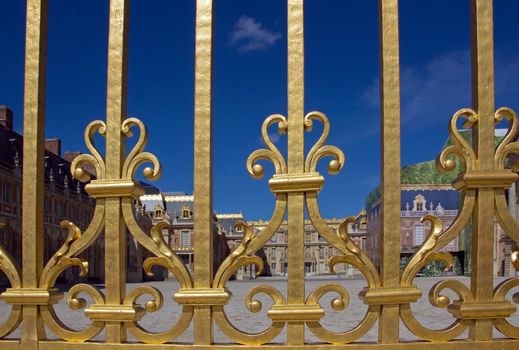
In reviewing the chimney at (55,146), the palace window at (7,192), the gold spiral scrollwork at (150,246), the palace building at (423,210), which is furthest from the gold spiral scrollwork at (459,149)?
the chimney at (55,146)

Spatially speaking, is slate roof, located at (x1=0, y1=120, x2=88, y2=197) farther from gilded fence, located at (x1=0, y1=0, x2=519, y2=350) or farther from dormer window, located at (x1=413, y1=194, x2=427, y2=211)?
dormer window, located at (x1=413, y1=194, x2=427, y2=211)

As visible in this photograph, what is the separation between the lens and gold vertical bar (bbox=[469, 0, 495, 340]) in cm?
226

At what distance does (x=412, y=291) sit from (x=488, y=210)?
0.48 m

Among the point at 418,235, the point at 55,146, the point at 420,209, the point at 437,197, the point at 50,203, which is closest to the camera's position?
the point at 50,203

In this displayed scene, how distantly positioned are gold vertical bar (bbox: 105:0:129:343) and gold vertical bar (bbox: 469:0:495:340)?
1.55 m

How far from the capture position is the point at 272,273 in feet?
292

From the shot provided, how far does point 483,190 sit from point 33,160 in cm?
202

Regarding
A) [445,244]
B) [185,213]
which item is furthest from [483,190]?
[185,213]

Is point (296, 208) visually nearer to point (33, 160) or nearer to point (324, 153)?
point (324, 153)

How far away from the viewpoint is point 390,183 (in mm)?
2279

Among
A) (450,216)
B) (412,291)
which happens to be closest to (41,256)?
(412,291)

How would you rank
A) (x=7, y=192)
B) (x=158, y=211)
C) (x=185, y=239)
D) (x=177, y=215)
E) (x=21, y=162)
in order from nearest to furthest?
1. (x=7, y=192)
2. (x=21, y=162)
3. (x=158, y=211)
4. (x=185, y=239)
5. (x=177, y=215)

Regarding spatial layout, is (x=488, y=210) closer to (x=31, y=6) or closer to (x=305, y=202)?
(x=305, y=202)

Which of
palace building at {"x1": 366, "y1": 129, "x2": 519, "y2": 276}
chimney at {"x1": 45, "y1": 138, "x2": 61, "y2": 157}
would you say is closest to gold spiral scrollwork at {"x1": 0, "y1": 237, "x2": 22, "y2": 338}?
palace building at {"x1": 366, "y1": 129, "x2": 519, "y2": 276}
